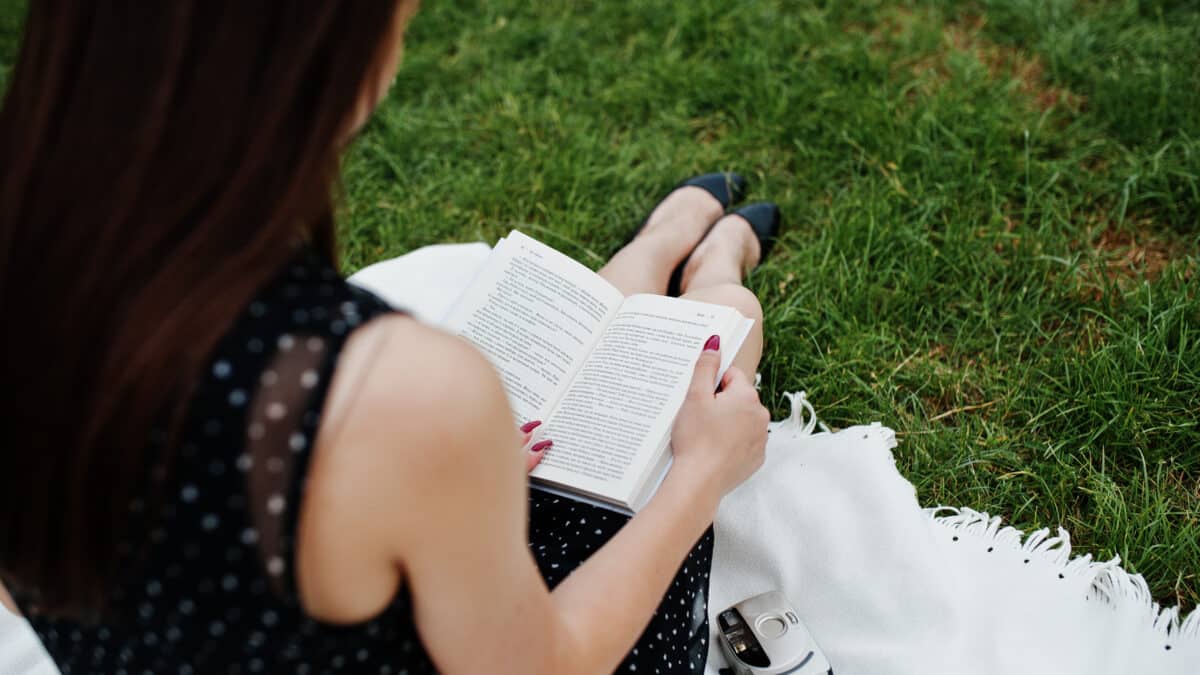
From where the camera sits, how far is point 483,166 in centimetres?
252

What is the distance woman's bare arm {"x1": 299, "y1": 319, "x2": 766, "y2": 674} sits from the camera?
759mm

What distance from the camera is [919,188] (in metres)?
2.23

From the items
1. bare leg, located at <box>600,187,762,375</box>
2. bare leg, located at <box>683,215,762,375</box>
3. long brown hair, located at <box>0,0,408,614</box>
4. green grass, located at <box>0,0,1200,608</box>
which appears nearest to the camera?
long brown hair, located at <box>0,0,408,614</box>

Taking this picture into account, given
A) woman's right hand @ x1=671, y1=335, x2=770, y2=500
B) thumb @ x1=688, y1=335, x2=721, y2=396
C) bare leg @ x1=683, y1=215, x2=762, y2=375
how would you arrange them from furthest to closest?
bare leg @ x1=683, y1=215, x2=762, y2=375, thumb @ x1=688, y1=335, x2=721, y2=396, woman's right hand @ x1=671, y1=335, x2=770, y2=500

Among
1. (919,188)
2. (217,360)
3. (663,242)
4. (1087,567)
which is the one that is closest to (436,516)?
(217,360)

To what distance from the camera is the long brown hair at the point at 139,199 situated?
29.1 inches

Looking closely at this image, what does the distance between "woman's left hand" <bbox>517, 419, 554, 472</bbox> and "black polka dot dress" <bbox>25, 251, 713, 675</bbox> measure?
423 mm

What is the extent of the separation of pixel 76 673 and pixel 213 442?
48 cm

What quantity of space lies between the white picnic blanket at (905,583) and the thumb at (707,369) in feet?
1.24

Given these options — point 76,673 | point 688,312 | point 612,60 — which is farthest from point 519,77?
point 76,673

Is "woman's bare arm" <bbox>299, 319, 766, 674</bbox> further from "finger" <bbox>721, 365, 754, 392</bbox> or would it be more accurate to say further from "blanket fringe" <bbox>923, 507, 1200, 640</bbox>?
"blanket fringe" <bbox>923, 507, 1200, 640</bbox>

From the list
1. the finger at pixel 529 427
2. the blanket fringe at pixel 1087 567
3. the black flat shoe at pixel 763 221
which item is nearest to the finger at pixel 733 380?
the finger at pixel 529 427

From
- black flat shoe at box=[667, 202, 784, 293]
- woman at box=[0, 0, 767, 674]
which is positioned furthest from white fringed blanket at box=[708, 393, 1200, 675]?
woman at box=[0, 0, 767, 674]

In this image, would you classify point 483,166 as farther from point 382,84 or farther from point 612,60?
point 382,84
